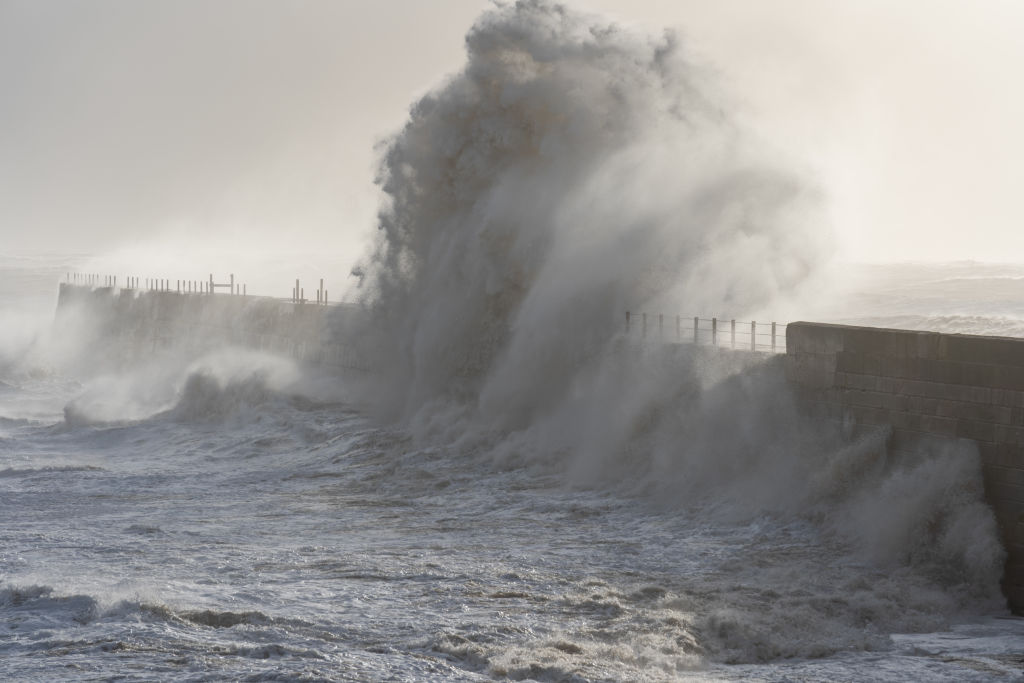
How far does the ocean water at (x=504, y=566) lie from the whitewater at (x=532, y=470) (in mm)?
43

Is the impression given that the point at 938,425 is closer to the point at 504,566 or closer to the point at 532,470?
the point at 504,566

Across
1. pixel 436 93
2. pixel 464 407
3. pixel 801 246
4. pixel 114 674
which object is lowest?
pixel 114 674

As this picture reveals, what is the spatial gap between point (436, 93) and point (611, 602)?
51.5 ft

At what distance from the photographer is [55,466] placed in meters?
21.2

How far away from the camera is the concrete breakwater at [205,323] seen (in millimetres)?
29922

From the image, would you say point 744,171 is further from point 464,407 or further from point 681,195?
point 464,407

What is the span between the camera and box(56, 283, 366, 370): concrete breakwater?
98.2ft

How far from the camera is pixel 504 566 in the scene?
13.1m

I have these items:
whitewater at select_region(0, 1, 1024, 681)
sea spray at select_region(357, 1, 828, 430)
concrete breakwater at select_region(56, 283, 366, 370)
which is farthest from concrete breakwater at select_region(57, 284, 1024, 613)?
concrete breakwater at select_region(56, 283, 366, 370)

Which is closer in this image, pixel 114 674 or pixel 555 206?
pixel 114 674

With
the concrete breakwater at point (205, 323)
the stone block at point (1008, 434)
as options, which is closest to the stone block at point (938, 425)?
the stone block at point (1008, 434)

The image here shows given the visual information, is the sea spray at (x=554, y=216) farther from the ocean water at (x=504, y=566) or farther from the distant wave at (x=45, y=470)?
the distant wave at (x=45, y=470)

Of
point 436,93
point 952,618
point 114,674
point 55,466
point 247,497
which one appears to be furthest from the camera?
point 436,93

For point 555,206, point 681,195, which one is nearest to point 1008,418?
point 681,195
